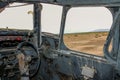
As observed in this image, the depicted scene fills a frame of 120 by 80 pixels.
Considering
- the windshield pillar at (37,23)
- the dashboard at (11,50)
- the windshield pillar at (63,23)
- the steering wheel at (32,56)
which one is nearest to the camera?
the windshield pillar at (63,23)

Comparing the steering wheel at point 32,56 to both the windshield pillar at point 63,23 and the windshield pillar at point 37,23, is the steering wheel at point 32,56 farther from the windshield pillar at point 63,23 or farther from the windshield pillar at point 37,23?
the windshield pillar at point 63,23

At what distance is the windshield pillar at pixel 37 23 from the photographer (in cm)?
535

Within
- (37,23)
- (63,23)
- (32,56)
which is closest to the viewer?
(63,23)

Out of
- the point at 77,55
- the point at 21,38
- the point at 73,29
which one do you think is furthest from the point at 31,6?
the point at 77,55

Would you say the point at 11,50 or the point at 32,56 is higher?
the point at 11,50

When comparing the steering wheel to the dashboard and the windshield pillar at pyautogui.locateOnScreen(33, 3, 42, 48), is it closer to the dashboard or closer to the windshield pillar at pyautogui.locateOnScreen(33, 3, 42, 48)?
the dashboard

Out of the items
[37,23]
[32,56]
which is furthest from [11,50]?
[37,23]

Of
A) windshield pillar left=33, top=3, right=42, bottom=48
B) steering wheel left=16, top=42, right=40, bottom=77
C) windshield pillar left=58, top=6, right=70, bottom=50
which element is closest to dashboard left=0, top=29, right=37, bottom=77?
steering wheel left=16, top=42, right=40, bottom=77

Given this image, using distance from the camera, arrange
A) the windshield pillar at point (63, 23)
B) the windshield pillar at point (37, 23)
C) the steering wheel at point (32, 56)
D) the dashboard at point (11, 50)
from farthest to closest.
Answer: the windshield pillar at point (37, 23) < the steering wheel at point (32, 56) < the dashboard at point (11, 50) < the windshield pillar at point (63, 23)

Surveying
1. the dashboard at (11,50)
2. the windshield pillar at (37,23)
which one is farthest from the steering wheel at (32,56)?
the windshield pillar at (37,23)

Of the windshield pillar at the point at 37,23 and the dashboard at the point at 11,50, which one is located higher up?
the windshield pillar at the point at 37,23

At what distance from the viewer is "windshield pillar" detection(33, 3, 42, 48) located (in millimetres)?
5352

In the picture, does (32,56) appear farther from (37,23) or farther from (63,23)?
(63,23)

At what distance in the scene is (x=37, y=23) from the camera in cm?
541
